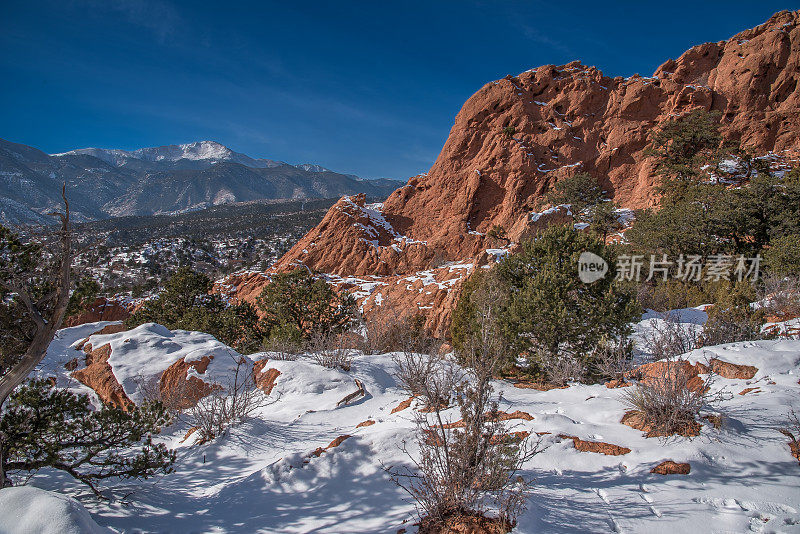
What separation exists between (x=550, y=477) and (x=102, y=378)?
8512mm

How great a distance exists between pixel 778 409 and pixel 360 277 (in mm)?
30284

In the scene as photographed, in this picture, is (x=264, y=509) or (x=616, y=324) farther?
(x=616, y=324)

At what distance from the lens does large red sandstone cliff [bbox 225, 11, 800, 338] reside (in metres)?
33.8

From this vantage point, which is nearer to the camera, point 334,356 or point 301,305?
point 334,356

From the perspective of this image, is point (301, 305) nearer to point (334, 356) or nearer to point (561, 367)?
point (334, 356)

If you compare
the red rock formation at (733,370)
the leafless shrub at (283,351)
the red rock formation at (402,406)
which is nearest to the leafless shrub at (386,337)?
the leafless shrub at (283,351)

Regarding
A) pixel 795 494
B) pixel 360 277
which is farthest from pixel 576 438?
pixel 360 277

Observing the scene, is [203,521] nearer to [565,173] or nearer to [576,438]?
[576,438]

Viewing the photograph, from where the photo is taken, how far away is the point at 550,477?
349 cm

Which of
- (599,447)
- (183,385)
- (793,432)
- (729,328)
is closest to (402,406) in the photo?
(599,447)

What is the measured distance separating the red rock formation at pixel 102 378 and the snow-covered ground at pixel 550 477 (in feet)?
8.14

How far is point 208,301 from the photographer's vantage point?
765 inches

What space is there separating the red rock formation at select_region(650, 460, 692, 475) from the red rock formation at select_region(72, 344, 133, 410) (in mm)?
8377

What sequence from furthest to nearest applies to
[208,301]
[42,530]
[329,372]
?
[208,301] → [329,372] → [42,530]
